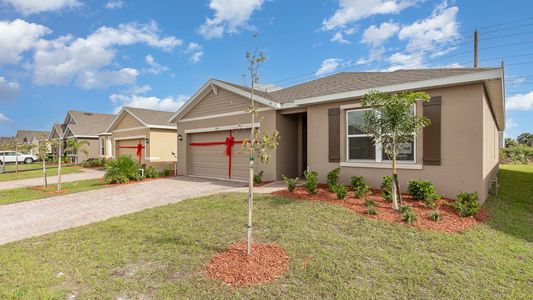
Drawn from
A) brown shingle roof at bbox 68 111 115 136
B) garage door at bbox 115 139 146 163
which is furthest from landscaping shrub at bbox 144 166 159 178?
brown shingle roof at bbox 68 111 115 136

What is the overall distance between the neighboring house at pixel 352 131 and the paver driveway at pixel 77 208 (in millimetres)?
3176

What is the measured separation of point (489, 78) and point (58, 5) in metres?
15.6

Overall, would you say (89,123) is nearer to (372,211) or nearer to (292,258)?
(372,211)

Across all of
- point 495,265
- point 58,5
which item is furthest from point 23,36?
point 495,265

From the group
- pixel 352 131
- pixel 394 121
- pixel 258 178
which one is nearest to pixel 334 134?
pixel 352 131

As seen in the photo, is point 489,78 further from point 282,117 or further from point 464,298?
point 282,117

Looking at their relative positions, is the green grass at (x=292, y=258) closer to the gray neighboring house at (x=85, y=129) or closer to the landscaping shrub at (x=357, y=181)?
the landscaping shrub at (x=357, y=181)

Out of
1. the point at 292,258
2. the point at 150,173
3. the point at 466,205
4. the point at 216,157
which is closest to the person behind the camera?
the point at 292,258

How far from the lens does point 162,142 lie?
17203 mm

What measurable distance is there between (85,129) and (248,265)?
31.3 m

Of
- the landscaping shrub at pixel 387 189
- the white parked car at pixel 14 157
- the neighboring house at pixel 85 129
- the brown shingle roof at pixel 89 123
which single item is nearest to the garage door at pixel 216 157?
the landscaping shrub at pixel 387 189

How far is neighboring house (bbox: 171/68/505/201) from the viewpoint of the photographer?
21.6 ft

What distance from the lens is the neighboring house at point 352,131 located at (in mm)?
6578

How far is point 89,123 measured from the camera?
29.2 meters
